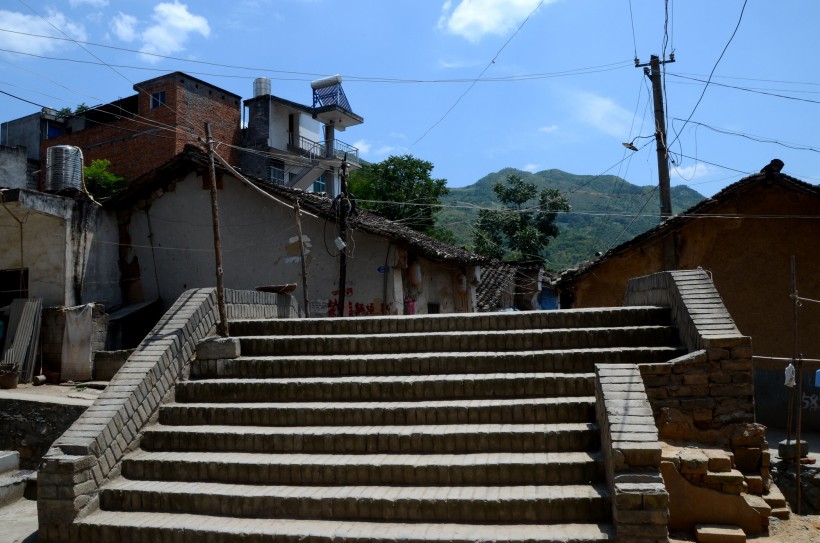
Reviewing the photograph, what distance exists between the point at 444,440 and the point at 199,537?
2213 mm

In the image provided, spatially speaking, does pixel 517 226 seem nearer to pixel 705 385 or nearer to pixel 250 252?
pixel 250 252

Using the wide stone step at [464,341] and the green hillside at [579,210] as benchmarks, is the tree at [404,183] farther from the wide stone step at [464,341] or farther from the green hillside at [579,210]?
the wide stone step at [464,341]

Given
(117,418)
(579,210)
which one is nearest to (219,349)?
(117,418)

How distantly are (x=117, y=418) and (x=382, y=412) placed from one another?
8.47 ft

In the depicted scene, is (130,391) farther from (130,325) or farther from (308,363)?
(130,325)

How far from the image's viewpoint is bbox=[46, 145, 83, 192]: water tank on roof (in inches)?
609

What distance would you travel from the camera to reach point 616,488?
466 cm

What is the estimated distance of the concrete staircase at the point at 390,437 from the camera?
5.15 m

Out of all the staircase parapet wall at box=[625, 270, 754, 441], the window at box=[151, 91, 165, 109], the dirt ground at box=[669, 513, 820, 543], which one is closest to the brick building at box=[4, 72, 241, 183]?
the window at box=[151, 91, 165, 109]

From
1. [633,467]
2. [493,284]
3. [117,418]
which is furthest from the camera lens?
[493,284]

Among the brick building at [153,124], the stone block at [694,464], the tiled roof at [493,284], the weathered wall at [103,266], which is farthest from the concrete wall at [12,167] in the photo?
the stone block at [694,464]

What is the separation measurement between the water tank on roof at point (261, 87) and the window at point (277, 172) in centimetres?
414

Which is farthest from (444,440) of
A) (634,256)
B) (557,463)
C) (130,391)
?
(634,256)

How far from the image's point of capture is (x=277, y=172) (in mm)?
35125
